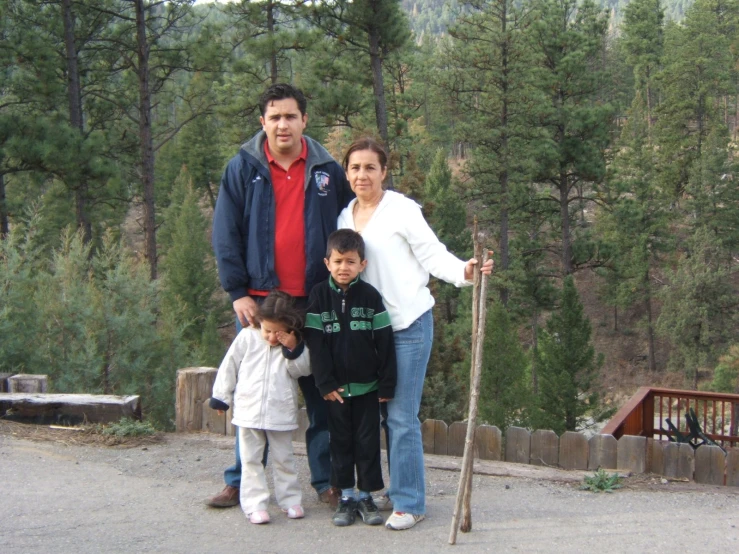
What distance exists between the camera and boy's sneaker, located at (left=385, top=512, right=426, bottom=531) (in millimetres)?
3838

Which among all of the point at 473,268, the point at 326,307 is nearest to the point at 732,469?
the point at 473,268

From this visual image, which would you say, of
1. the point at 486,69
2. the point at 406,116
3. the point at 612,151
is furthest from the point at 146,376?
the point at 612,151

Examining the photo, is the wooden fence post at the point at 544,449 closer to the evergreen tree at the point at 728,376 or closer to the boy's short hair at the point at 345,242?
the boy's short hair at the point at 345,242

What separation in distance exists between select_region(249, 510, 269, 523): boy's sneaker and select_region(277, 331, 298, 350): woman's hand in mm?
806

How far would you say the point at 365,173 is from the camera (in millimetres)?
3795

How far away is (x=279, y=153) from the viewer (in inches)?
156

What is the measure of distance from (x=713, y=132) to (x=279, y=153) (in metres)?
38.0

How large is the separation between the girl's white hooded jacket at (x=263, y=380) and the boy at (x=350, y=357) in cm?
19

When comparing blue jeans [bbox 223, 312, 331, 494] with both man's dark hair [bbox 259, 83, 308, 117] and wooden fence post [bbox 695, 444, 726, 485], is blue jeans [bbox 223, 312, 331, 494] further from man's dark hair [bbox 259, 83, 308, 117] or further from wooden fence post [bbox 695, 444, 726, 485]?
wooden fence post [bbox 695, 444, 726, 485]

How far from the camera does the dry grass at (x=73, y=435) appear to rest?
215 inches

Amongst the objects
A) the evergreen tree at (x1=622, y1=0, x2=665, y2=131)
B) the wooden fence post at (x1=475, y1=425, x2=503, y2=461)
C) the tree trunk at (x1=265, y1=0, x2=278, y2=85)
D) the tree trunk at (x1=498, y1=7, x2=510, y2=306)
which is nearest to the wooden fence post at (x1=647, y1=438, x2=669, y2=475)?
the wooden fence post at (x1=475, y1=425, x2=503, y2=461)

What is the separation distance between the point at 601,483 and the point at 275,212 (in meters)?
2.43

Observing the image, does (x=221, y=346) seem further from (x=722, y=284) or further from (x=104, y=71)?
(x=722, y=284)

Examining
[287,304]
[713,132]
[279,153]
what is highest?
[713,132]
